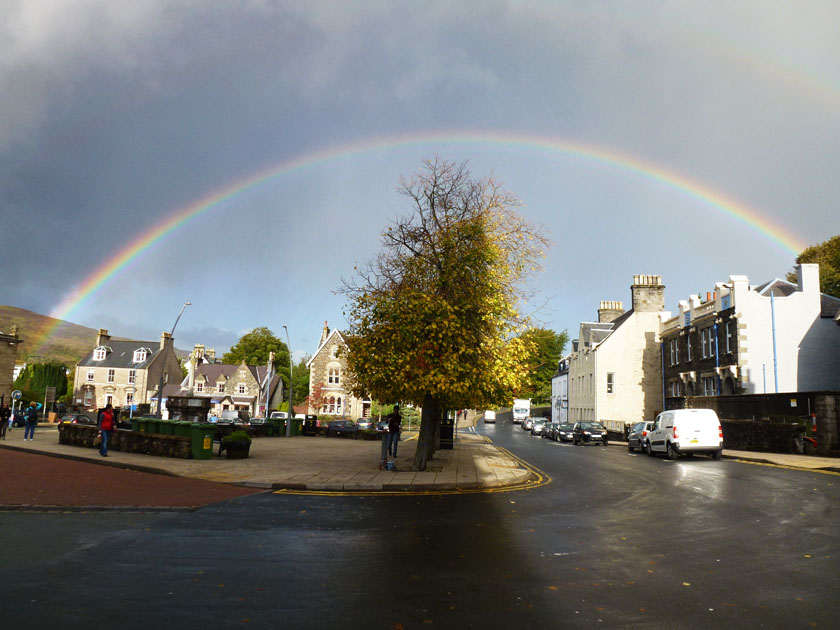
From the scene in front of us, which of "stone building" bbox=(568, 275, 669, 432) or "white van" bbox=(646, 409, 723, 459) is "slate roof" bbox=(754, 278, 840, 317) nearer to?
"stone building" bbox=(568, 275, 669, 432)

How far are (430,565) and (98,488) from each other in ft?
31.8

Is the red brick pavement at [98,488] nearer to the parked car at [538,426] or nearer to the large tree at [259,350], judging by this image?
the parked car at [538,426]

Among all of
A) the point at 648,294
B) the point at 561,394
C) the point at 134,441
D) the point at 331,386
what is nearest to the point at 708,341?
the point at 648,294

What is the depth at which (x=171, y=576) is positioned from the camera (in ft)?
21.1

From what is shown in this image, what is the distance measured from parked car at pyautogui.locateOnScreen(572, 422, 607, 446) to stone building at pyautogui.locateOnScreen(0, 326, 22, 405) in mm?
50699

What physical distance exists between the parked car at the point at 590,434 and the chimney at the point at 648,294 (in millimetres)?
17294

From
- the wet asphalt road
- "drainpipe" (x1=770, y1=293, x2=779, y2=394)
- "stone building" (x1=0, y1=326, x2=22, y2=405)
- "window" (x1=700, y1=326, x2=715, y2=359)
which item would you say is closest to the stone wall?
the wet asphalt road

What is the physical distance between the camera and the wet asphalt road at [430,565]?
5.21 metres

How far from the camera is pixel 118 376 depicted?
86.8 meters

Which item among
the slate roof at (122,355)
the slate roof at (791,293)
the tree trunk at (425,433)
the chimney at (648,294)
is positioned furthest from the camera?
the slate roof at (122,355)

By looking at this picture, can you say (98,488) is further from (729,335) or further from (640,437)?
(729,335)

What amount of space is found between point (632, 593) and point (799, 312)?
124ft

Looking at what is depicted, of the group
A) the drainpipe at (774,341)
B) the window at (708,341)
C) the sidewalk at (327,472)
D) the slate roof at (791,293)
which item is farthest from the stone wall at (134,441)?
the slate roof at (791,293)

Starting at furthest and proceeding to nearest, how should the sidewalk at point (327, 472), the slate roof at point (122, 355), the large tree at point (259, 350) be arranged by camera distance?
1. the large tree at point (259, 350)
2. the slate roof at point (122, 355)
3. the sidewalk at point (327, 472)
